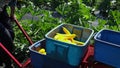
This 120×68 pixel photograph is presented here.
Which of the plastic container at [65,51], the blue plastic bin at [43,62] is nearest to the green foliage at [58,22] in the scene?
the blue plastic bin at [43,62]

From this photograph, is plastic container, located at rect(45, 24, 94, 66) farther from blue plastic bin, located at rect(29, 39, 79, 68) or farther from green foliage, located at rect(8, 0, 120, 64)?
green foliage, located at rect(8, 0, 120, 64)

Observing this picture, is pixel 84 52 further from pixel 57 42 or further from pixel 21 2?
pixel 21 2

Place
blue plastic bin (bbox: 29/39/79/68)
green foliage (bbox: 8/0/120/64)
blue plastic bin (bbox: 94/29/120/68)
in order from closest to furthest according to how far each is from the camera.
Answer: blue plastic bin (bbox: 94/29/120/68)
blue plastic bin (bbox: 29/39/79/68)
green foliage (bbox: 8/0/120/64)

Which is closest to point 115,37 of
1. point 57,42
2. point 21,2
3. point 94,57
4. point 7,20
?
point 94,57

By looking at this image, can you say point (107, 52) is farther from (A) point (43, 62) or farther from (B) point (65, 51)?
(A) point (43, 62)

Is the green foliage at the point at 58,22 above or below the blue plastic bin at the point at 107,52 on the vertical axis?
below

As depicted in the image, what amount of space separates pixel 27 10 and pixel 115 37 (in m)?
2.15

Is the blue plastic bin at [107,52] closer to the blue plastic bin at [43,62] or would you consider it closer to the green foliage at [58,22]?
the blue plastic bin at [43,62]

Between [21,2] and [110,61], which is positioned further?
[21,2]

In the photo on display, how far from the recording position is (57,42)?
10.2 feet

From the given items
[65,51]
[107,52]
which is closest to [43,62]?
[65,51]

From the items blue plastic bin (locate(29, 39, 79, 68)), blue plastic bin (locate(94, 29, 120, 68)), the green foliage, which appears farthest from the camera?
the green foliage

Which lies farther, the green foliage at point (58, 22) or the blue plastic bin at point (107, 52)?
the green foliage at point (58, 22)

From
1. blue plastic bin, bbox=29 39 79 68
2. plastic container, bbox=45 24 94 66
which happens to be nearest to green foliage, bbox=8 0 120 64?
blue plastic bin, bbox=29 39 79 68
